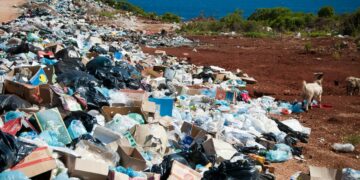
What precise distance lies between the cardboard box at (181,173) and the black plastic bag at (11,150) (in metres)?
1.28

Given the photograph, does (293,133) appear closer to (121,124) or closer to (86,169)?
(121,124)

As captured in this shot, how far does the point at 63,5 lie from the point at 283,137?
19514 mm

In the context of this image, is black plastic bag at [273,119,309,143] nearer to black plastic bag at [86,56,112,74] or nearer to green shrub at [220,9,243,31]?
black plastic bag at [86,56,112,74]

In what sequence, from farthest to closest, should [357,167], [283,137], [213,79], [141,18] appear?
[141,18], [213,79], [283,137], [357,167]

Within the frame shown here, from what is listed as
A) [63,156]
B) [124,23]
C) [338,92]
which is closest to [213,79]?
[338,92]

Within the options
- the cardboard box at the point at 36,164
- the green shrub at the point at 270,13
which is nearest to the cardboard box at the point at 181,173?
the cardboard box at the point at 36,164

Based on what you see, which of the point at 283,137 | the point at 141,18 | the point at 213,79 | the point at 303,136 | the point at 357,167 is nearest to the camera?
the point at 357,167

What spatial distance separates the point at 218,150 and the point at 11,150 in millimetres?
2321

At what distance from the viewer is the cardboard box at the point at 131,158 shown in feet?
14.2

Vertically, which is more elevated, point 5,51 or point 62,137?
point 5,51

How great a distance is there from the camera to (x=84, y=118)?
5.11 metres

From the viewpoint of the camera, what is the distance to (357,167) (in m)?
5.78

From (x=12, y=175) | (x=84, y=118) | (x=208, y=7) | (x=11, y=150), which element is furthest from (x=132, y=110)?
(x=208, y=7)

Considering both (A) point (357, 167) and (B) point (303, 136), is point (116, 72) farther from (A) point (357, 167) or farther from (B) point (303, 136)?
(A) point (357, 167)
